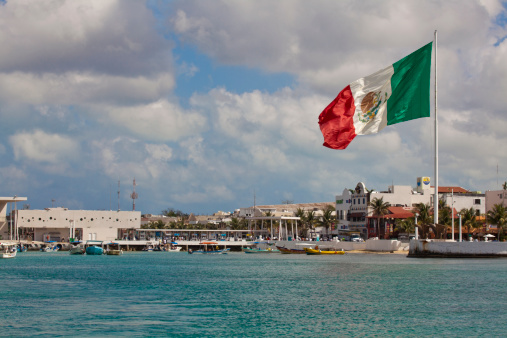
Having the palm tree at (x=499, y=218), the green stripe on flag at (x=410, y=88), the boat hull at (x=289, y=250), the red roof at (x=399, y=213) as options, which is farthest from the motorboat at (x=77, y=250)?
the green stripe on flag at (x=410, y=88)

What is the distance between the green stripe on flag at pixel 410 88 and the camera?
56.9 m

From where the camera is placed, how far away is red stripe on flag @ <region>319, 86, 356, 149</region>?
52.6 metres

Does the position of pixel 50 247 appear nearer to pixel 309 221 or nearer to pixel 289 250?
pixel 289 250

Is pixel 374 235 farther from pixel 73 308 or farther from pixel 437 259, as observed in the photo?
pixel 73 308

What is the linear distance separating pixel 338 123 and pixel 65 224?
140m

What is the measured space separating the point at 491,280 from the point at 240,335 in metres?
35.5

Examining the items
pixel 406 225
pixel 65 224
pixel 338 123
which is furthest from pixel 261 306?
pixel 65 224

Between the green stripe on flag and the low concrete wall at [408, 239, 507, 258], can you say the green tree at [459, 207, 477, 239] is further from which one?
the green stripe on flag

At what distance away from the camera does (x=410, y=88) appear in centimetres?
5806

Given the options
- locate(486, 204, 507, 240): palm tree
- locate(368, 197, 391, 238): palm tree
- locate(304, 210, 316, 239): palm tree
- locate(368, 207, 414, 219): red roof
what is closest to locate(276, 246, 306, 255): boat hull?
locate(368, 197, 391, 238): palm tree

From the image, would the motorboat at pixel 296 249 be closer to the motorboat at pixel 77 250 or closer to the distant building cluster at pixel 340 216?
the distant building cluster at pixel 340 216

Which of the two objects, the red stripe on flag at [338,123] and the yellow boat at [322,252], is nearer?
the red stripe on flag at [338,123]

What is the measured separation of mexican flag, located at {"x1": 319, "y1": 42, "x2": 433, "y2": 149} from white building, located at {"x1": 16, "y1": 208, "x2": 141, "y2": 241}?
13414 centimetres

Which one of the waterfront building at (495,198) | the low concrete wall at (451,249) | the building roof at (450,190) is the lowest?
the low concrete wall at (451,249)
